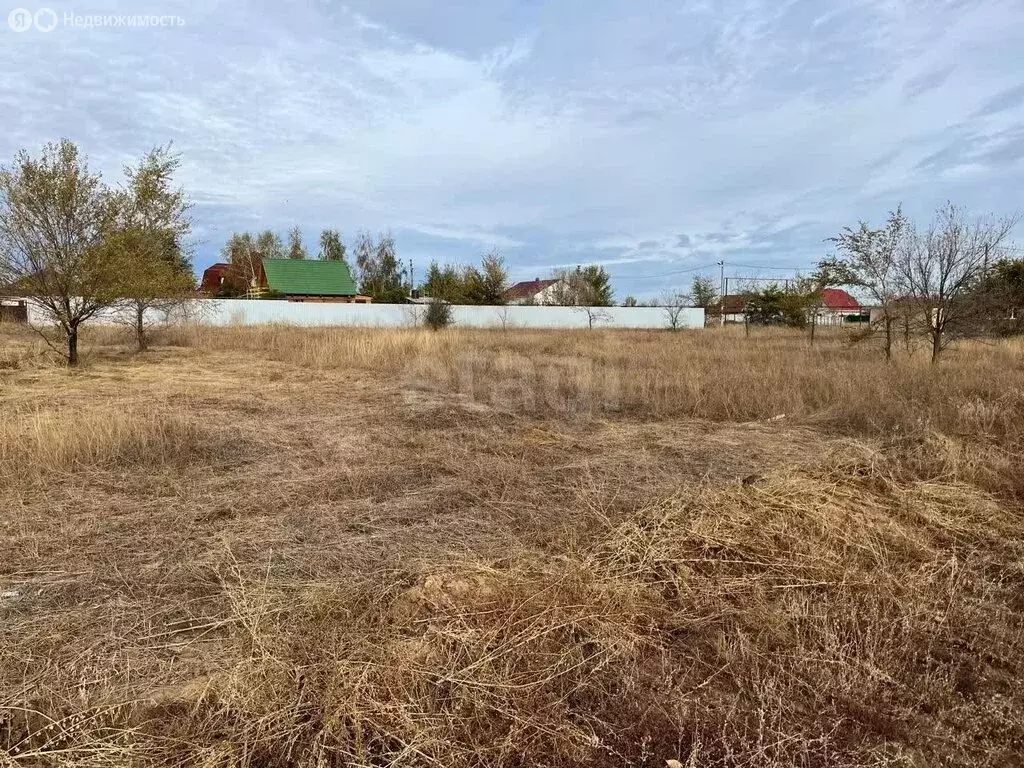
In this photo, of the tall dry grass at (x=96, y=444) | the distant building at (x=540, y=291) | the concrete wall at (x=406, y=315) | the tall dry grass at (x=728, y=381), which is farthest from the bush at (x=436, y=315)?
the distant building at (x=540, y=291)

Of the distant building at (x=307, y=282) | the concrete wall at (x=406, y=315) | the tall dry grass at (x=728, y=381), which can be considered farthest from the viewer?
the distant building at (x=307, y=282)

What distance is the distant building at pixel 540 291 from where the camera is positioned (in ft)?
162

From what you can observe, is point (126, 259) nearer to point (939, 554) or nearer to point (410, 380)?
point (410, 380)

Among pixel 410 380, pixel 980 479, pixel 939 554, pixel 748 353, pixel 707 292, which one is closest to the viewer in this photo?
pixel 939 554

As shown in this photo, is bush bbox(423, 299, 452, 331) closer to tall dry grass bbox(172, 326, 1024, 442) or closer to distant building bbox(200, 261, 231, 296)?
tall dry grass bbox(172, 326, 1024, 442)

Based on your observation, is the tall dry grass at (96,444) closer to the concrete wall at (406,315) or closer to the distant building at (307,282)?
the concrete wall at (406,315)

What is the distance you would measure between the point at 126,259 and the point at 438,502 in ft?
36.9

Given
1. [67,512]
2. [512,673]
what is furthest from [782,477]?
[67,512]

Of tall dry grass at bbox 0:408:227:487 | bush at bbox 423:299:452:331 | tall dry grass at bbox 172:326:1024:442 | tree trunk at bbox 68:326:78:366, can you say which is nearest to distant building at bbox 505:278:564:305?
bush at bbox 423:299:452:331

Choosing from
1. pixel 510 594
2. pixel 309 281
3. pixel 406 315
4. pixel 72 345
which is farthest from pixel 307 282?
pixel 510 594

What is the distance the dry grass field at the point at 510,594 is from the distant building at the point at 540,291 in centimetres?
4321

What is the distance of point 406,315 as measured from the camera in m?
31.5

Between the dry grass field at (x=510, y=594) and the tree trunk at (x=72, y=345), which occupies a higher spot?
the tree trunk at (x=72, y=345)

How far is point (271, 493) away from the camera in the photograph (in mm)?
4387
